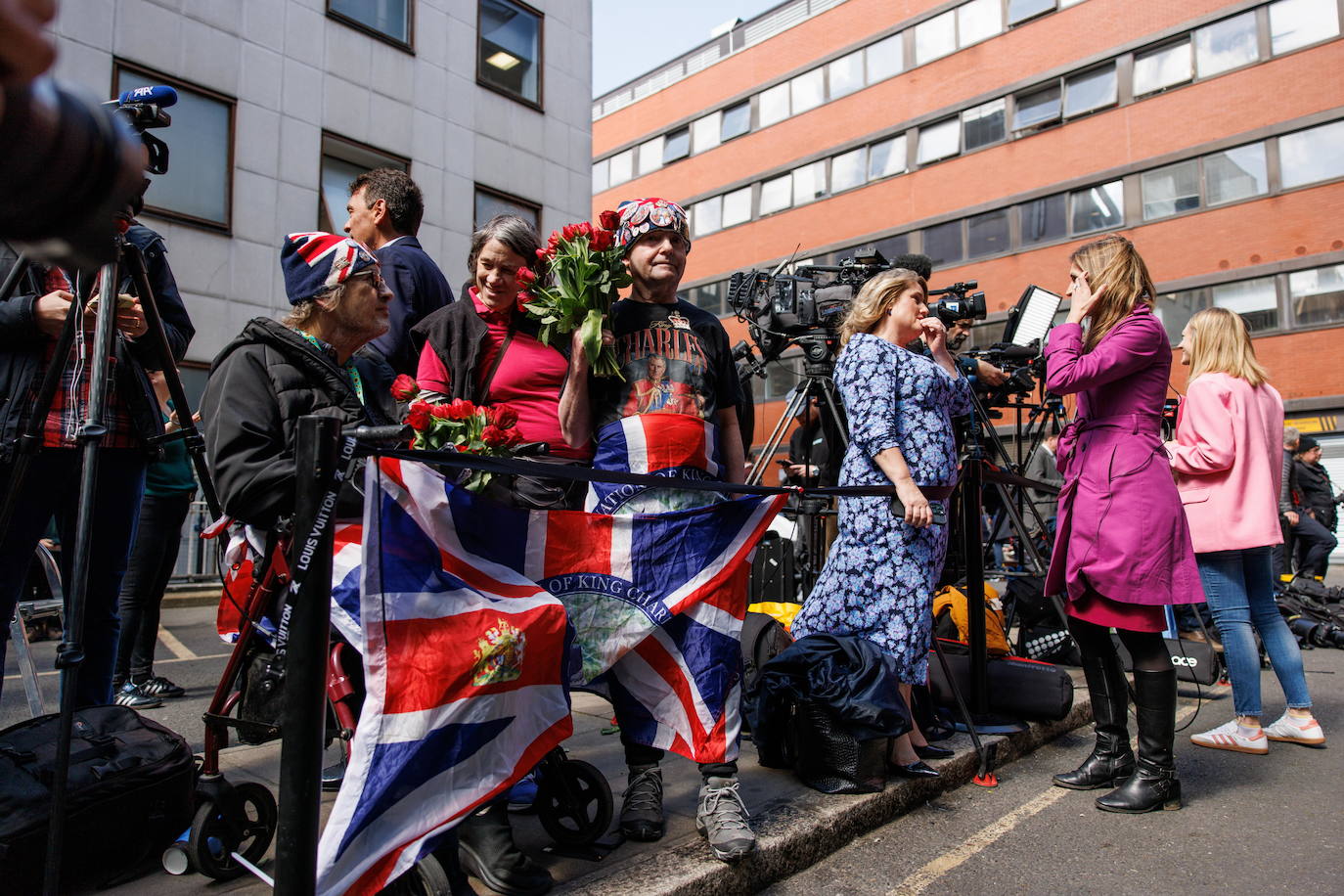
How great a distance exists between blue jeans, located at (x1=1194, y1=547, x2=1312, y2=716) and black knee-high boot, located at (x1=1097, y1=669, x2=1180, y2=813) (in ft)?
3.34

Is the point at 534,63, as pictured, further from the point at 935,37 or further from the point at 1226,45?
the point at 1226,45

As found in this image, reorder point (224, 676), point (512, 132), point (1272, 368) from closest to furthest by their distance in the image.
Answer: point (224, 676) < point (512, 132) < point (1272, 368)

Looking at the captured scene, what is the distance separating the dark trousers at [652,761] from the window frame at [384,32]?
11.6m

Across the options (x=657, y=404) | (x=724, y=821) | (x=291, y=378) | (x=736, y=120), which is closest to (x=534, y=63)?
(x=657, y=404)

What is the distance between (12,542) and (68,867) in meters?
0.97

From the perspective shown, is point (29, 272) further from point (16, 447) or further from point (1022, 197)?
point (1022, 197)

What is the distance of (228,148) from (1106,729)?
35.5ft

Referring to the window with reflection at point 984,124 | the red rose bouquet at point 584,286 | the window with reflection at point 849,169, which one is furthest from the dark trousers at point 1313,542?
the window with reflection at point 849,169

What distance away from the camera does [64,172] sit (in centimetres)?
74

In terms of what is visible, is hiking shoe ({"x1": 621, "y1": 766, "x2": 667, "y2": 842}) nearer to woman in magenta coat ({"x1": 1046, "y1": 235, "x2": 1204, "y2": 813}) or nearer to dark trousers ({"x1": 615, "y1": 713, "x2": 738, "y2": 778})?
dark trousers ({"x1": 615, "y1": 713, "x2": 738, "y2": 778})

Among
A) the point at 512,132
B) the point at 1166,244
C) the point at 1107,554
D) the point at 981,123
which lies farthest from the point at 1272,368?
the point at 1107,554

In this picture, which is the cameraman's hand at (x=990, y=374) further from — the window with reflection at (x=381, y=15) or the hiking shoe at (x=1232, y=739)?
the window with reflection at (x=381, y=15)

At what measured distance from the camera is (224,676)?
7.18 feet

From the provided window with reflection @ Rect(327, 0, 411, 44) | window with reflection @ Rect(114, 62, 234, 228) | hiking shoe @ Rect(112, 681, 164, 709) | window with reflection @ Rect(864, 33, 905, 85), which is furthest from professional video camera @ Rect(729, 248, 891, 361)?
window with reflection @ Rect(864, 33, 905, 85)
